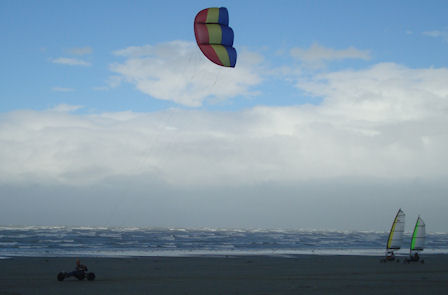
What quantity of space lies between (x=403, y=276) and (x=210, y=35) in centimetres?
1417

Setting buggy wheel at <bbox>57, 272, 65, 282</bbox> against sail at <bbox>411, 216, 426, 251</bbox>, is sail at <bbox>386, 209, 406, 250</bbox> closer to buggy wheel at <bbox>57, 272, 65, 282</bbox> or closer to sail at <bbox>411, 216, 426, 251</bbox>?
sail at <bbox>411, 216, 426, 251</bbox>

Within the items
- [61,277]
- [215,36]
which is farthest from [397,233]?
[61,277]

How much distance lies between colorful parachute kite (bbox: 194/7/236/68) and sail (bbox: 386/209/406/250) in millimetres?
23752

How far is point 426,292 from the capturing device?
1647 cm

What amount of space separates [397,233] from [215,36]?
2549 cm

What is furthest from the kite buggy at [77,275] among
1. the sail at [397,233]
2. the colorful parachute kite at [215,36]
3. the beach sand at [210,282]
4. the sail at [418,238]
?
the sail at [418,238]

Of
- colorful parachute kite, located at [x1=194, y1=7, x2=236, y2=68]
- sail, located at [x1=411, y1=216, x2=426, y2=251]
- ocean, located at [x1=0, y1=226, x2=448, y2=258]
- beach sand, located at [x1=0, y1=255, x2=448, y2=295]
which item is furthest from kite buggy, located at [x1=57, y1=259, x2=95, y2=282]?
sail, located at [x1=411, y1=216, x2=426, y2=251]

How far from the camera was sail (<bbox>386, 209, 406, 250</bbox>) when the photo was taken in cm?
3881

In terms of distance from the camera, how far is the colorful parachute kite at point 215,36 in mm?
22266

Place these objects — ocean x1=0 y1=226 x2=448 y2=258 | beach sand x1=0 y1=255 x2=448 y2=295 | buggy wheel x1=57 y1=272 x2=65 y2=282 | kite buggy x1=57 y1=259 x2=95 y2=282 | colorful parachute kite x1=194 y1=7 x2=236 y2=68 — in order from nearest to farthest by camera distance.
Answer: beach sand x1=0 y1=255 x2=448 y2=295 < kite buggy x1=57 y1=259 x2=95 y2=282 < buggy wheel x1=57 y1=272 x2=65 y2=282 < colorful parachute kite x1=194 y1=7 x2=236 y2=68 < ocean x1=0 y1=226 x2=448 y2=258

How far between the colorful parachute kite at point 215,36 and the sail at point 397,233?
935 inches

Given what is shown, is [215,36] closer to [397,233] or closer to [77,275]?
[77,275]

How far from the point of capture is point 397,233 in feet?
129

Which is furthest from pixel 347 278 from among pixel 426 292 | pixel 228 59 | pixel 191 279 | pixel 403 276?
pixel 228 59
